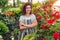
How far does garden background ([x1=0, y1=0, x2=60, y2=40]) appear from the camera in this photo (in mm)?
3699

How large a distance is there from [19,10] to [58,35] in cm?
100

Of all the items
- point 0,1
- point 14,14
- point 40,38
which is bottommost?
point 40,38

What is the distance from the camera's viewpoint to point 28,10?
3.78 meters

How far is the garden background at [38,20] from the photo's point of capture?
370cm

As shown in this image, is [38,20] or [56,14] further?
[38,20]

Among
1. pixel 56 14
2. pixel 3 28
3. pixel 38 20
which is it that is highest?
pixel 56 14

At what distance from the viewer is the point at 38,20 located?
3.94 meters

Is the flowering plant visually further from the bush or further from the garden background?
the bush

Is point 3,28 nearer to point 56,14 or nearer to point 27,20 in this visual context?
point 27,20

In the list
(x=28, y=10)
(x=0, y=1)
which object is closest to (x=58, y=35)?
(x=28, y=10)

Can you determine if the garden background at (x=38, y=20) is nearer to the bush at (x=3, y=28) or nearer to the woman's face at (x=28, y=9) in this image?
the bush at (x=3, y=28)

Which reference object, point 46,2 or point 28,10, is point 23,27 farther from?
point 46,2

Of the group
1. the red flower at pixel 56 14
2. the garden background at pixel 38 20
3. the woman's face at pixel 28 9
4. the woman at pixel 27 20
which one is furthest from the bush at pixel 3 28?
the red flower at pixel 56 14

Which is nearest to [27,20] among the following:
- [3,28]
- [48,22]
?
[48,22]
